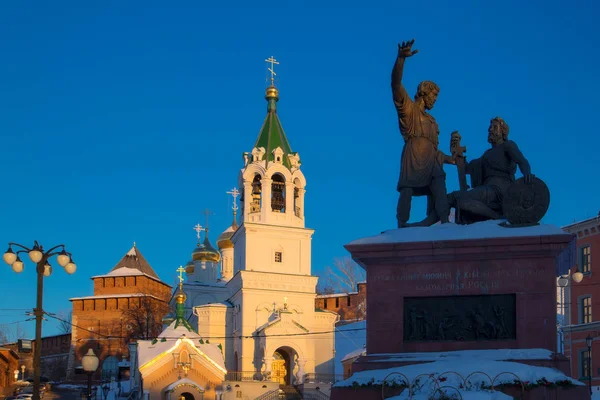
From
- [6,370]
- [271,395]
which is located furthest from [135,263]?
[271,395]

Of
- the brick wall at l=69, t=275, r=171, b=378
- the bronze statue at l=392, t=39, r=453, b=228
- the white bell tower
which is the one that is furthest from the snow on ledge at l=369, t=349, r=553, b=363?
the brick wall at l=69, t=275, r=171, b=378

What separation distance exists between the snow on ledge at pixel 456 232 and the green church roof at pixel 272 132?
1812 inches

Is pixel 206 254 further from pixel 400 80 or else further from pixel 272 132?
pixel 400 80

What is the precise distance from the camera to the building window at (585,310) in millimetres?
50409

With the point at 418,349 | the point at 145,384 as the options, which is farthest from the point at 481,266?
the point at 145,384

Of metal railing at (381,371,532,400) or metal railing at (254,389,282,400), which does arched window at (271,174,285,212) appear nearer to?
metal railing at (254,389,282,400)

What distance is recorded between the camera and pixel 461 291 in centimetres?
1720

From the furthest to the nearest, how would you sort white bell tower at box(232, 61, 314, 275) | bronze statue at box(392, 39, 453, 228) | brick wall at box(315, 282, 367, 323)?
brick wall at box(315, 282, 367, 323) < white bell tower at box(232, 61, 314, 275) < bronze statue at box(392, 39, 453, 228)

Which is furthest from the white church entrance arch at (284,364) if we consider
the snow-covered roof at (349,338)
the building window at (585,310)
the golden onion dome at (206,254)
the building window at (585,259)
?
the golden onion dome at (206,254)

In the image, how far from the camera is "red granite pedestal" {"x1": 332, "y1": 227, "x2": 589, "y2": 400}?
16.9 m

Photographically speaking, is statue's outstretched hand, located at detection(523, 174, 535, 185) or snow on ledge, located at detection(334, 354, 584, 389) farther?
statue's outstretched hand, located at detection(523, 174, 535, 185)

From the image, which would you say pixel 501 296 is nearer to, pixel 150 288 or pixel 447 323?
pixel 447 323

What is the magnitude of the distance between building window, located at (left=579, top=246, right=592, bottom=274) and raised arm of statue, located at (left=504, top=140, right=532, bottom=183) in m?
33.9

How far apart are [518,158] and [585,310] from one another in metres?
34.9
